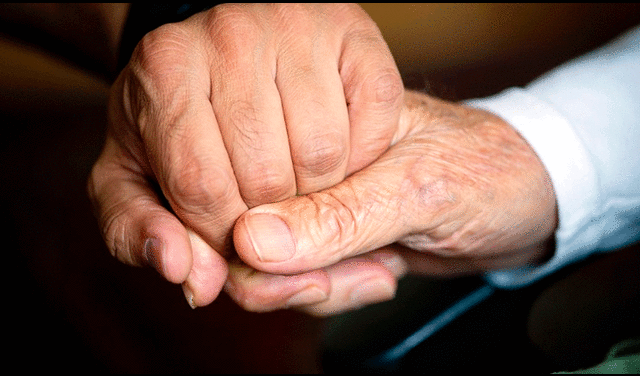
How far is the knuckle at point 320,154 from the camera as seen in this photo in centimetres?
54

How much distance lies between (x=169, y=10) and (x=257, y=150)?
0.93 feet

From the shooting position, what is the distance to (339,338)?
27.3 inches

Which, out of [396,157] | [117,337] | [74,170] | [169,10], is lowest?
[117,337]

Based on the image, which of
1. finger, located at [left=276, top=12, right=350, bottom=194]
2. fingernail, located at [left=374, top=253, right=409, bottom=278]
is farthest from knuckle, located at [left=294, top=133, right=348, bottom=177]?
fingernail, located at [left=374, top=253, right=409, bottom=278]

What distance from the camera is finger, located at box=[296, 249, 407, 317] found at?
644 mm

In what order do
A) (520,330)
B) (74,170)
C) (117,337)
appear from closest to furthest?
1. (520,330)
2. (117,337)
3. (74,170)

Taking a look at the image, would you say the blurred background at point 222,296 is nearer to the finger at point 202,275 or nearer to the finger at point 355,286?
the finger at point 355,286

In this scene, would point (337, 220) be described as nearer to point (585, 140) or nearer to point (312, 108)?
point (312, 108)

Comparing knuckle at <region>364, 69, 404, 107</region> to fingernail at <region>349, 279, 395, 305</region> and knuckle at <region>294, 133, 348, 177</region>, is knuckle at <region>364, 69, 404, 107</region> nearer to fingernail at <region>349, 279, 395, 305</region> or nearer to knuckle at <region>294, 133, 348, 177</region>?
knuckle at <region>294, 133, 348, 177</region>

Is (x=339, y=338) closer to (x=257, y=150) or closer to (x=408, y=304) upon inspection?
(x=408, y=304)

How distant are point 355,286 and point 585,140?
0.38 meters

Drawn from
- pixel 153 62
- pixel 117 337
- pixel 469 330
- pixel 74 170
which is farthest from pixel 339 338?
pixel 74 170

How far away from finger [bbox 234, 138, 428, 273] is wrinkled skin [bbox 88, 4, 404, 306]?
0.07ft

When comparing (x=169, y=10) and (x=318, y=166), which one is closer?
(x=318, y=166)
